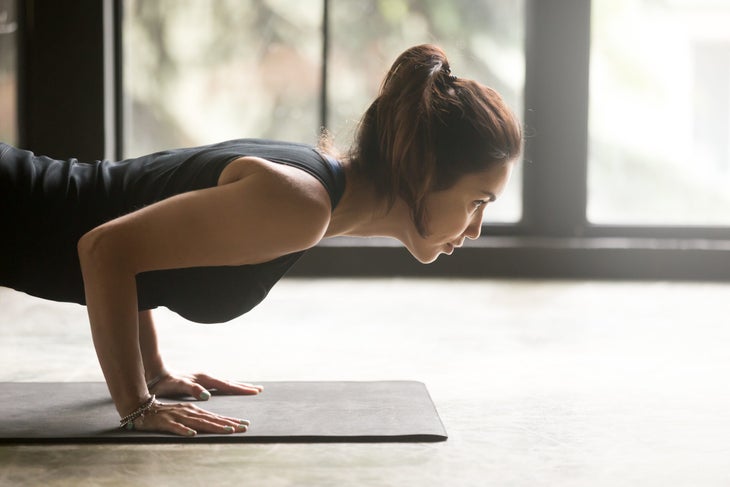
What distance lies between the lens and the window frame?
178 inches

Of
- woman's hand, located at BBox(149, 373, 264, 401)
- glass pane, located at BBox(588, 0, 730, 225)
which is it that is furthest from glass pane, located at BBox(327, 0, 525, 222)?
woman's hand, located at BBox(149, 373, 264, 401)

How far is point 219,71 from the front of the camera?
17.1 ft

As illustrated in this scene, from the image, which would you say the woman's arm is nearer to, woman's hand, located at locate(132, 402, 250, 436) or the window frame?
woman's hand, located at locate(132, 402, 250, 436)

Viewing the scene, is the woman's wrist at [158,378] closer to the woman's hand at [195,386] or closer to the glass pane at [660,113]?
the woman's hand at [195,386]

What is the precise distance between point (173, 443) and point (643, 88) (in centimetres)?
388

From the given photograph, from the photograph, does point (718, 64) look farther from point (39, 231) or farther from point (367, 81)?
point (39, 231)

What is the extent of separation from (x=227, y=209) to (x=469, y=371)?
1.04 meters

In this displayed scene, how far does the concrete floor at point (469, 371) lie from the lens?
1592 mm

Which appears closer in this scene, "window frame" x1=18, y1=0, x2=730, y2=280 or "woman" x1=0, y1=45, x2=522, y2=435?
"woman" x1=0, y1=45, x2=522, y2=435

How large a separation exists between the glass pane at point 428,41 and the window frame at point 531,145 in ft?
0.32

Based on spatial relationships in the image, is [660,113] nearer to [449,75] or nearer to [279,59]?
[279,59]

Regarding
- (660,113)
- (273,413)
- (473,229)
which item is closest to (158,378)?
(273,413)

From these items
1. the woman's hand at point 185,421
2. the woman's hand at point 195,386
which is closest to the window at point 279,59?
the woman's hand at point 195,386

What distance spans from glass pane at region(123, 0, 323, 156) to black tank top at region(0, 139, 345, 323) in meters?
2.85
